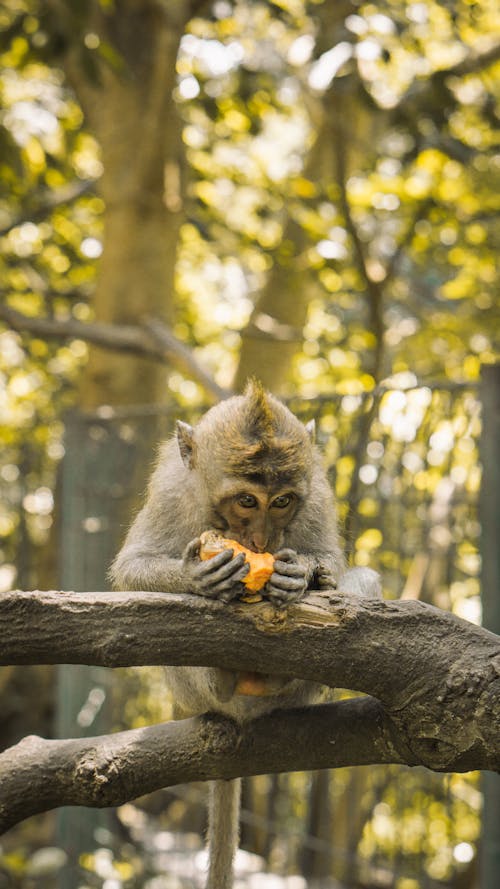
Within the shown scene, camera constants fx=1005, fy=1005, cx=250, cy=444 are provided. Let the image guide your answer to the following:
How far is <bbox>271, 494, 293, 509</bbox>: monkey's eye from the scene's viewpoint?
→ 120 inches

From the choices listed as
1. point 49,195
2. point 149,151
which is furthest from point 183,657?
point 49,195

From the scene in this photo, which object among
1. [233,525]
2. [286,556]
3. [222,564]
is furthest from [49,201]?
[222,564]

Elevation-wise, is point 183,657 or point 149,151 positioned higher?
point 149,151

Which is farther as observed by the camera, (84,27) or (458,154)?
(458,154)

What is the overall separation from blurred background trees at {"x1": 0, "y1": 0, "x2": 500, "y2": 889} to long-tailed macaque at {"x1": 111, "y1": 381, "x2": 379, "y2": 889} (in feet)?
3.79

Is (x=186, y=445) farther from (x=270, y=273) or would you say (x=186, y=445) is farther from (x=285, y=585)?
(x=270, y=273)

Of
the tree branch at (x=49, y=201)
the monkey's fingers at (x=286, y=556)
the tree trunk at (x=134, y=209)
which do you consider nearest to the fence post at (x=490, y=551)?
the monkey's fingers at (x=286, y=556)

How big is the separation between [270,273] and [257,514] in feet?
18.7

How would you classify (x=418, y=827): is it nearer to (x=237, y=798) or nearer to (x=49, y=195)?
(x=237, y=798)

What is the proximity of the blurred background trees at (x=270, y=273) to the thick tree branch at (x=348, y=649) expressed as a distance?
2.04 m

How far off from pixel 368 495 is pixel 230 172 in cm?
588

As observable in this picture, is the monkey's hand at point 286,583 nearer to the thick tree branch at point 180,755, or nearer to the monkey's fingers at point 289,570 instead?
the monkey's fingers at point 289,570

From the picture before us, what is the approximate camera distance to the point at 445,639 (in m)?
2.47

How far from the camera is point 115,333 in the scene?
22.6ft
